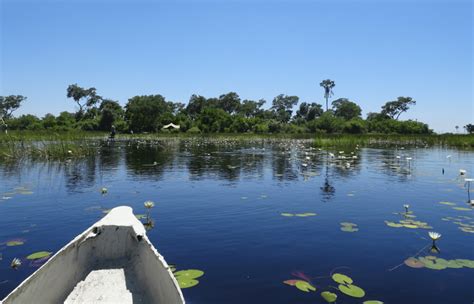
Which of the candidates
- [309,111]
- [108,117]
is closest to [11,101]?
[108,117]

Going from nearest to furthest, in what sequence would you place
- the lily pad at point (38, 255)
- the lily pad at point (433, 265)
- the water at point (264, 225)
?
the water at point (264, 225) < the lily pad at point (433, 265) < the lily pad at point (38, 255)

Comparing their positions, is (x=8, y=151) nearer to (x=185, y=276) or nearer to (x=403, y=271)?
(x=185, y=276)

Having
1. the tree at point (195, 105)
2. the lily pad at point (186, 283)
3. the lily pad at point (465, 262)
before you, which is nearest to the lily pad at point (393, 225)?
the lily pad at point (465, 262)

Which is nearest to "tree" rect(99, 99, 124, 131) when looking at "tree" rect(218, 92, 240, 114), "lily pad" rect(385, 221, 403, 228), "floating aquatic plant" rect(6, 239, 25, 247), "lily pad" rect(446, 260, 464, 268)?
"tree" rect(218, 92, 240, 114)

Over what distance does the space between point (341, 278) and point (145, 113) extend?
58743 mm

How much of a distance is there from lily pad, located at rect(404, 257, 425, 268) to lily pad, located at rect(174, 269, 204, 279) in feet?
9.09

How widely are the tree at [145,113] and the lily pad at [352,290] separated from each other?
189 ft

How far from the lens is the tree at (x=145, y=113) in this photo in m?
58.9

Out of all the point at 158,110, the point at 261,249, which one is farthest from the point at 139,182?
the point at 158,110

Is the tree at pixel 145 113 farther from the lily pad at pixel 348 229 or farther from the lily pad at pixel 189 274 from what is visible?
the lily pad at pixel 189 274

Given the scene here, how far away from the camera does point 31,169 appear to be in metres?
13.3

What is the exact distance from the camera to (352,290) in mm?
3918

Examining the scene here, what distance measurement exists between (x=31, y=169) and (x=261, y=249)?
37.8ft

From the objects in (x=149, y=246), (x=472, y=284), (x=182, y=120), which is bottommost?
(x=472, y=284)
